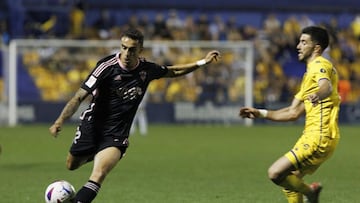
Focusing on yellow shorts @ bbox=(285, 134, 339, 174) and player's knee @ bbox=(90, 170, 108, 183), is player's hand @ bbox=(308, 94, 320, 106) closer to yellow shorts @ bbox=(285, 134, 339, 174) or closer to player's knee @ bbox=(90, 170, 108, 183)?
yellow shorts @ bbox=(285, 134, 339, 174)

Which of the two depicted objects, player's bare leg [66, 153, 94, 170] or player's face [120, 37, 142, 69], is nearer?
player's face [120, 37, 142, 69]

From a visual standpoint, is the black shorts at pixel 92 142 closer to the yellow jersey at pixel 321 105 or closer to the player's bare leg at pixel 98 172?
the player's bare leg at pixel 98 172

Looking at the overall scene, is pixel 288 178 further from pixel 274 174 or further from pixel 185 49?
pixel 185 49

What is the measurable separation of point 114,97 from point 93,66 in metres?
21.8

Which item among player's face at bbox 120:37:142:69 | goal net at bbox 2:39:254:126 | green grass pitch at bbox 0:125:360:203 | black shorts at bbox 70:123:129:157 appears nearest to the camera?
player's face at bbox 120:37:142:69

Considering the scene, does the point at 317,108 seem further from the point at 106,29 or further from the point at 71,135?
the point at 106,29

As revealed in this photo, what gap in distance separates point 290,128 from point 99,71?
2146 cm

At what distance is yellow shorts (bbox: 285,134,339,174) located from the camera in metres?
9.48

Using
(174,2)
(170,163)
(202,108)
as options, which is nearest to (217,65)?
(202,108)

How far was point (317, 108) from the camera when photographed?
962cm

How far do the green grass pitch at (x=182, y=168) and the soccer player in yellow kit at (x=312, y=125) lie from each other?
7.11 feet

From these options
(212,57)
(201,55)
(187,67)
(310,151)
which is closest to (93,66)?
(201,55)

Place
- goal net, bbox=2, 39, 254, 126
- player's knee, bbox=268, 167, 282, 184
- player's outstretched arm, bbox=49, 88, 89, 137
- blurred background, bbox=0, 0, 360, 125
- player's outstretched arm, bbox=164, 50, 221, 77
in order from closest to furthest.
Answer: player's outstretched arm, bbox=49, 88, 89, 137, player's knee, bbox=268, 167, 282, 184, player's outstretched arm, bbox=164, 50, 221, 77, goal net, bbox=2, 39, 254, 126, blurred background, bbox=0, 0, 360, 125

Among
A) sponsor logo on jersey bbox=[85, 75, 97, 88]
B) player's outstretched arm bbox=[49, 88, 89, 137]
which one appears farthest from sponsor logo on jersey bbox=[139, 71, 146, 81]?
player's outstretched arm bbox=[49, 88, 89, 137]
